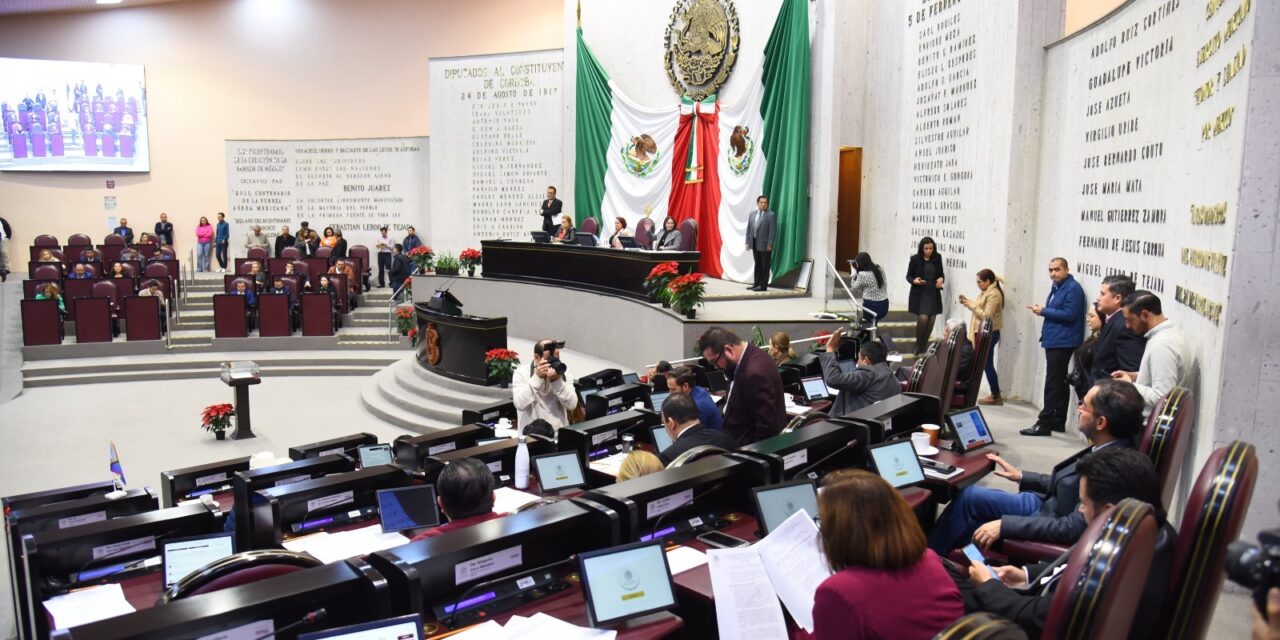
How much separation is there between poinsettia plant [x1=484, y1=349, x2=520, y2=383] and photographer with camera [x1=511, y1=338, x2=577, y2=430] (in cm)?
316

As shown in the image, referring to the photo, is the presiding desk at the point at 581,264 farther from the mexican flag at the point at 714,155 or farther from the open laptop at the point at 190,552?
the open laptop at the point at 190,552

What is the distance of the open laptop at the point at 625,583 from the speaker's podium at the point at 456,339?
7.33 metres

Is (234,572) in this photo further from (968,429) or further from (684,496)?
(968,429)

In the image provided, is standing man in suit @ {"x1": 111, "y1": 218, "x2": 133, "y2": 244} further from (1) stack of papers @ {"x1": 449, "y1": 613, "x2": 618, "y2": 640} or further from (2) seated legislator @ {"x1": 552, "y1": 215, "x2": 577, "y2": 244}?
(1) stack of papers @ {"x1": 449, "y1": 613, "x2": 618, "y2": 640}

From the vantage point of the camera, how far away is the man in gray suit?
12.2 metres

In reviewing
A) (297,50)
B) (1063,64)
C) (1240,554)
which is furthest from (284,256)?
(1240,554)

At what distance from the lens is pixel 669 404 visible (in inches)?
172

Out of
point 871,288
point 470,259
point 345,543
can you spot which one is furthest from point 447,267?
point 345,543

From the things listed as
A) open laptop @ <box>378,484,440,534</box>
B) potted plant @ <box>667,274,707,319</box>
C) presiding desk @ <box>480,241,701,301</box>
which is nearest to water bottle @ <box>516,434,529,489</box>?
open laptop @ <box>378,484,440,534</box>

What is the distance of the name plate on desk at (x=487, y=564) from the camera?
2623 millimetres

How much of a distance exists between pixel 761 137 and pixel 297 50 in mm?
13164

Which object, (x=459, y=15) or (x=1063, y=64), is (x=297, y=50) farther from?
(x=1063, y=64)

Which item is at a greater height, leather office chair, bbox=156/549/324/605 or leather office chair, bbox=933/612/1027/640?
leather office chair, bbox=933/612/1027/640

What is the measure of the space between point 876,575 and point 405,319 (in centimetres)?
1252
